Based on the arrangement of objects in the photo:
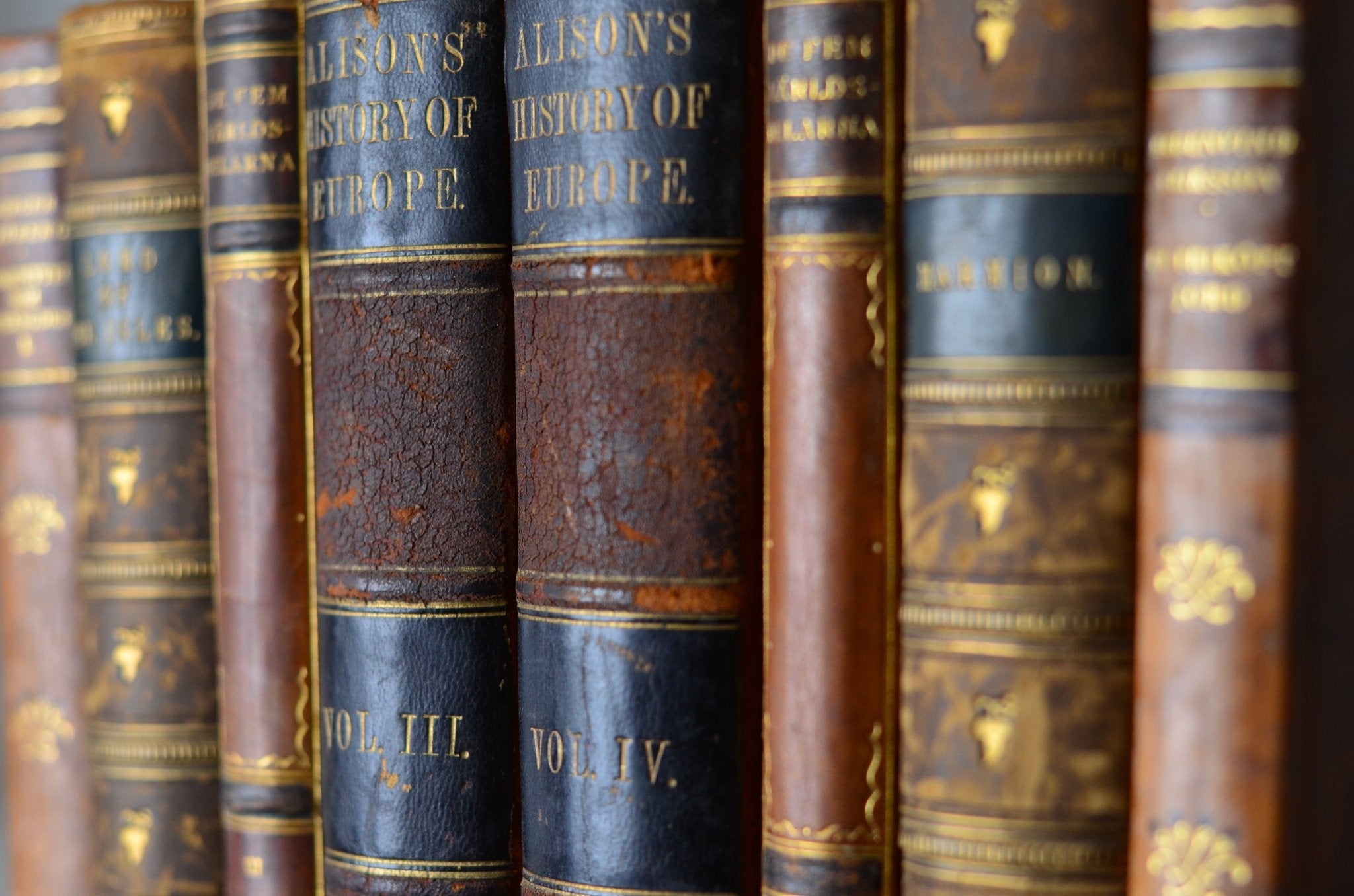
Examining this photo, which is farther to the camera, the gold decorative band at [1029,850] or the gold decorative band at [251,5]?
the gold decorative band at [251,5]

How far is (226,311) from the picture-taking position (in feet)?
2.52

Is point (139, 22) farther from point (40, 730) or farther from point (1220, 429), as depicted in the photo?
point (1220, 429)

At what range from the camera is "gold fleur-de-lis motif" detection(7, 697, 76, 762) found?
904mm

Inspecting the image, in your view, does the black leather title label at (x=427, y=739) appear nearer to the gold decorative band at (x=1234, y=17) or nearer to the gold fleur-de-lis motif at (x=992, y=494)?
the gold fleur-de-lis motif at (x=992, y=494)

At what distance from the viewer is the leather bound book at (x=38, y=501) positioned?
2.88 feet

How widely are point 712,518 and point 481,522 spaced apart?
118 millimetres

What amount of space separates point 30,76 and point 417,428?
1.14ft

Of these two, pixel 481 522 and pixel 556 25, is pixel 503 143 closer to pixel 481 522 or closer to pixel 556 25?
pixel 556 25

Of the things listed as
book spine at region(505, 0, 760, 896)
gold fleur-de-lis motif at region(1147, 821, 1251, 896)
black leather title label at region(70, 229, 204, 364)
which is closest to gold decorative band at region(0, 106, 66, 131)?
black leather title label at region(70, 229, 204, 364)

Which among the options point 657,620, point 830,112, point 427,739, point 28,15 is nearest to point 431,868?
point 427,739

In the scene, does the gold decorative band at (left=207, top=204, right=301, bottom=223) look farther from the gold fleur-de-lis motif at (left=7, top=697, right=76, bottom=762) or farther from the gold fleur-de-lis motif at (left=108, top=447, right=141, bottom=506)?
the gold fleur-de-lis motif at (left=7, top=697, right=76, bottom=762)

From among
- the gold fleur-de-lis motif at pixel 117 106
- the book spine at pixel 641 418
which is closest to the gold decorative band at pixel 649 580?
the book spine at pixel 641 418

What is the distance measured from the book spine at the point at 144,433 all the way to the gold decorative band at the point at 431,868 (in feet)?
0.44

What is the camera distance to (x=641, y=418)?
2.16 feet
